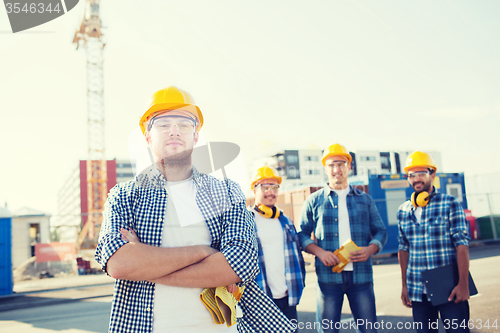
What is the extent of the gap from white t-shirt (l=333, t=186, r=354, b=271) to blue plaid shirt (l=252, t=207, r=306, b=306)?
0.47 meters

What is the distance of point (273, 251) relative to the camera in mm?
3639

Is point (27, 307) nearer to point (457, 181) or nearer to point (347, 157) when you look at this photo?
point (347, 157)

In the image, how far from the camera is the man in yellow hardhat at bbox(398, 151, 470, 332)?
9.99ft

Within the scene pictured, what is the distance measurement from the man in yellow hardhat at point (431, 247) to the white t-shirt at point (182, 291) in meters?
2.25

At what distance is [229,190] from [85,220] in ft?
42.5

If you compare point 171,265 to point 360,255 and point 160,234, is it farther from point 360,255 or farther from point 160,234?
point 360,255

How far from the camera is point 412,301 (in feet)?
10.9

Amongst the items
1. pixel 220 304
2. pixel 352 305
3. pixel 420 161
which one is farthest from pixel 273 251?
pixel 220 304

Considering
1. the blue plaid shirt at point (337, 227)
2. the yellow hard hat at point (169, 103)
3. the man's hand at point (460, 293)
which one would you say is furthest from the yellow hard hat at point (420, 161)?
the yellow hard hat at point (169, 103)

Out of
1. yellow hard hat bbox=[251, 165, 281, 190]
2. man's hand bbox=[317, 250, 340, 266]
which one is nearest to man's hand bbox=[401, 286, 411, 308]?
man's hand bbox=[317, 250, 340, 266]

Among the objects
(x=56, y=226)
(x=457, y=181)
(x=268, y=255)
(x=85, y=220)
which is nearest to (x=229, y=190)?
(x=268, y=255)

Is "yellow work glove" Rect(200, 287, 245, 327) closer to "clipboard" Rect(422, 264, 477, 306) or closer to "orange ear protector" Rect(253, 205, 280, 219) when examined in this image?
"orange ear protector" Rect(253, 205, 280, 219)

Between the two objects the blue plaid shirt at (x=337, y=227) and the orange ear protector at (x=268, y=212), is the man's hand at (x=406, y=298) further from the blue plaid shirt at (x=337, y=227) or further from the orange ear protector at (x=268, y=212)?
the orange ear protector at (x=268, y=212)

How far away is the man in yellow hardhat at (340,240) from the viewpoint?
3404mm
